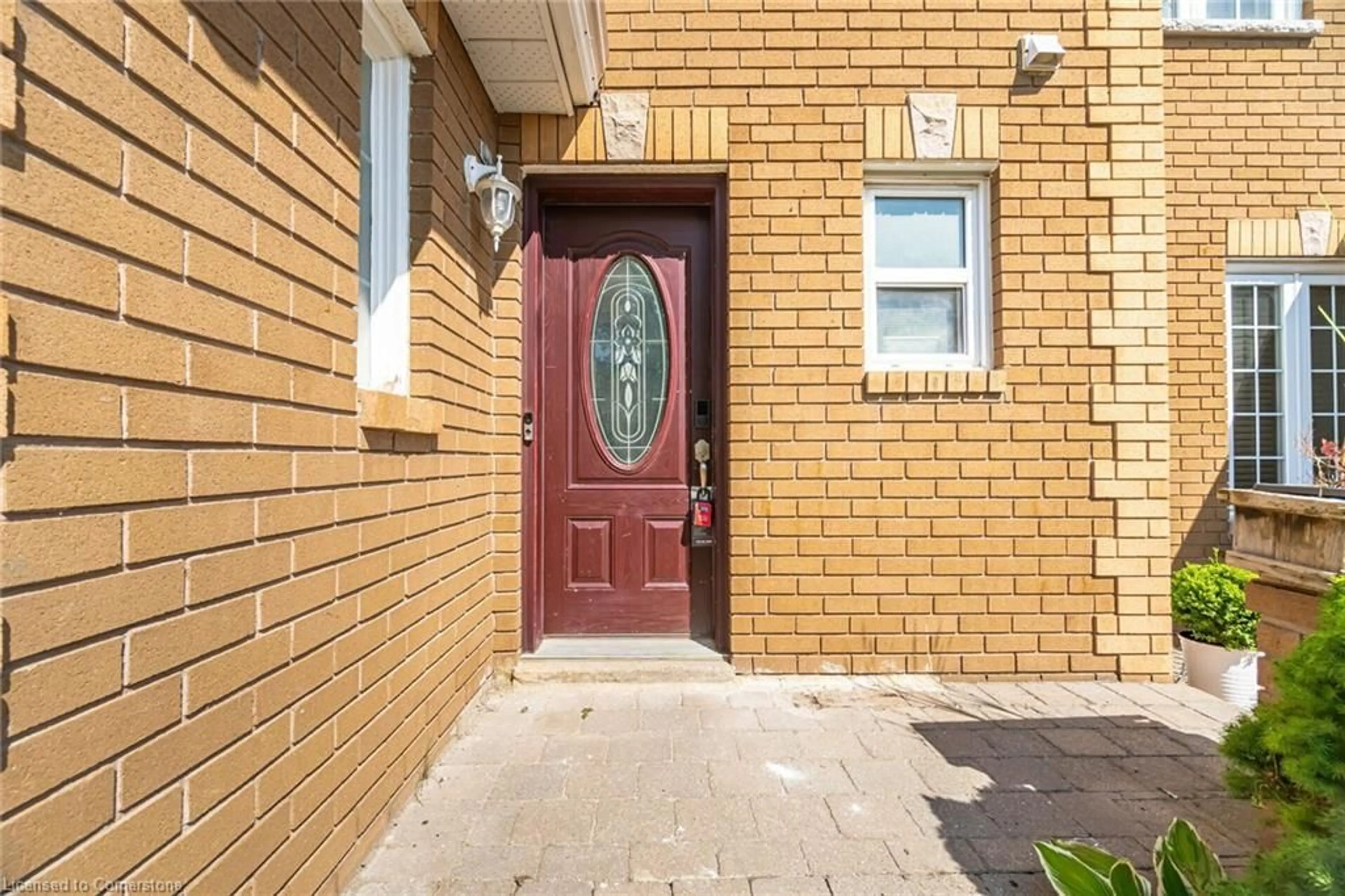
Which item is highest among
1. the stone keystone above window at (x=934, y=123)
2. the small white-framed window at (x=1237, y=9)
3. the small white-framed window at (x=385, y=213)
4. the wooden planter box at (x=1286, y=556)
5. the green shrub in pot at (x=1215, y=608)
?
the small white-framed window at (x=1237, y=9)

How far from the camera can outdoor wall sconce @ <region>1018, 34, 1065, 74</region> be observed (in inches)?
138

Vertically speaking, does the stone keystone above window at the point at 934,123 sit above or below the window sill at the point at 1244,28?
below

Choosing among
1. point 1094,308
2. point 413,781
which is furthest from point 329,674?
point 1094,308

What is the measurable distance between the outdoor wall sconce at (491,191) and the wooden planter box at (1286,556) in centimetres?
317

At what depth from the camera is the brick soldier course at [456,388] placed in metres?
1.12

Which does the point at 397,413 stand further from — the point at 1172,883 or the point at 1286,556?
the point at 1286,556

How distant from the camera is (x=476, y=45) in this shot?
303 cm

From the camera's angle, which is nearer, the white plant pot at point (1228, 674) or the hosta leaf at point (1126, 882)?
the hosta leaf at point (1126, 882)

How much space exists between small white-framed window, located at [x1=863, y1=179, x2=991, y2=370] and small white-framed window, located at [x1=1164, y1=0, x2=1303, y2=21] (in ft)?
9.18

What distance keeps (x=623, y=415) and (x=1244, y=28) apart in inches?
201

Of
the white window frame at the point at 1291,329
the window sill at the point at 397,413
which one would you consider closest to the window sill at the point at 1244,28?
the white window frame at the point at 1291,329

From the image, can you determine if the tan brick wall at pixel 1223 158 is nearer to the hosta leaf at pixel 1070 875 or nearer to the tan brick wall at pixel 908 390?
the tan brick wall at pixel 908 390

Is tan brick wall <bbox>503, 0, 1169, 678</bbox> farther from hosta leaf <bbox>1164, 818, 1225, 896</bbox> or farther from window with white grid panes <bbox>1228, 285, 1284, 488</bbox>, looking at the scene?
window with white grid panes <bbox>1228, 285, 1284, 488</bbox>

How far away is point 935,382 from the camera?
3.53 metres
